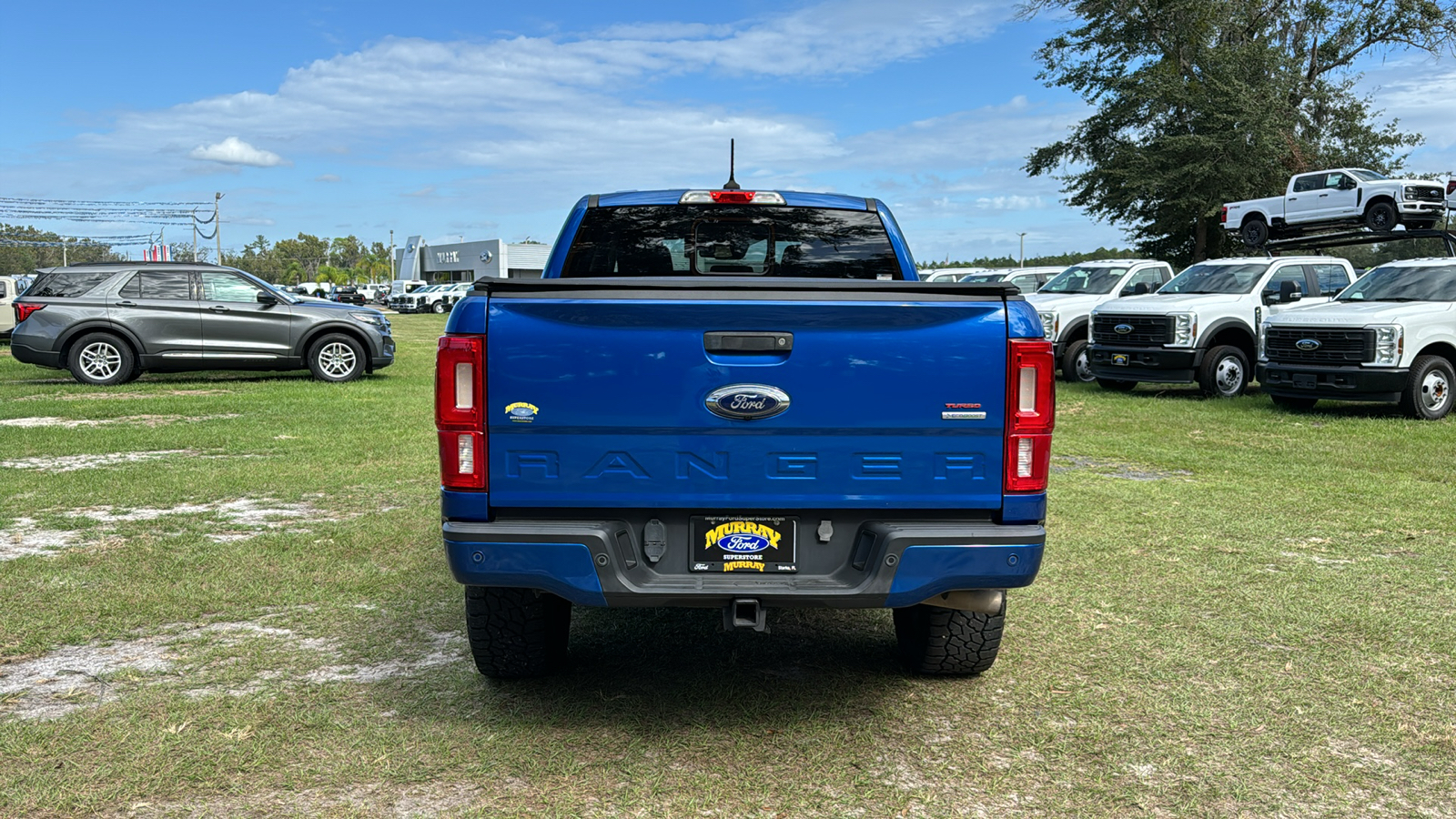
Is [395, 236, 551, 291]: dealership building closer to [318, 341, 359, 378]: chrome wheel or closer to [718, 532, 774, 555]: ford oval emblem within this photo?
[318, 341, 359, 378]: chrome wheel

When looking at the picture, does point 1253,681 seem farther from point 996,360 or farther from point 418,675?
point 418,675

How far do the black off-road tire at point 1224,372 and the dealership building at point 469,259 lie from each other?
7377 centimetres

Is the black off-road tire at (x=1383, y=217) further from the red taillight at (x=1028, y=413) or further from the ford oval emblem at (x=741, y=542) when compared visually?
the ford oval emblem at (x=741, y=542)

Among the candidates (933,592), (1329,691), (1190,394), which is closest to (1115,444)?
(1190,394)

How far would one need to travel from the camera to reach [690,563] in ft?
12.6

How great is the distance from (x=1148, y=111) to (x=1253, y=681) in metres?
38.9

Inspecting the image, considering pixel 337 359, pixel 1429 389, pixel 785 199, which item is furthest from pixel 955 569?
pixel 337 359

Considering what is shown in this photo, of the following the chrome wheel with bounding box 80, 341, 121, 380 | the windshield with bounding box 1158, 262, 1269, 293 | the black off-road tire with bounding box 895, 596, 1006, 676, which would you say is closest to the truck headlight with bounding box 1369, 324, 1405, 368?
the windshield with bounding box 1158, 262, 1269, 293

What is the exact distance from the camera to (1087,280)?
67.4 ft

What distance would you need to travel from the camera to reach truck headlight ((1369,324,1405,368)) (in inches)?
521

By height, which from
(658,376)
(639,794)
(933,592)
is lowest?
(639,794)

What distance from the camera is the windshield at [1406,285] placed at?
14075 mm

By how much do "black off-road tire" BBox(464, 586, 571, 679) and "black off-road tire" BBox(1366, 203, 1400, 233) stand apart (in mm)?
24768

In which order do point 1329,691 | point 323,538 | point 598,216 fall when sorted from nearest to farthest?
1. point 1329,691
2. point 598,216
3. point 323,538
